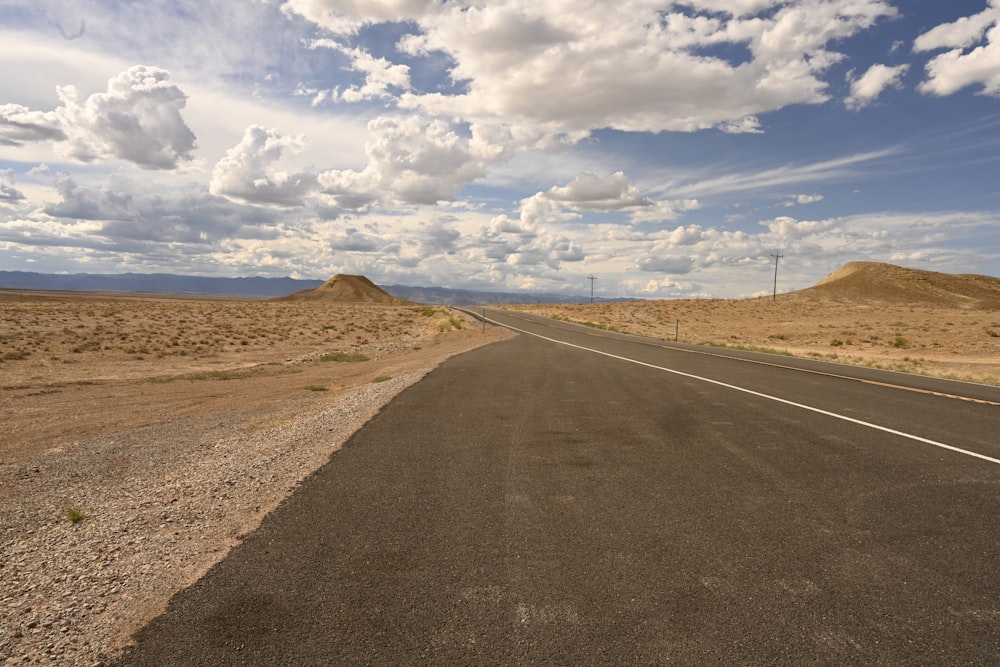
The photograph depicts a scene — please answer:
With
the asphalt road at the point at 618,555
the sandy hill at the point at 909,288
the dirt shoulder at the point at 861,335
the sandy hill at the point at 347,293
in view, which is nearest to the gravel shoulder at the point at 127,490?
the asphalt road at the point at 618,555

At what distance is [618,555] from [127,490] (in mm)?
5913

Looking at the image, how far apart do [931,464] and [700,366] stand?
11.1 meters

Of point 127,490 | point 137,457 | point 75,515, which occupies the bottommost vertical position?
point 137,457

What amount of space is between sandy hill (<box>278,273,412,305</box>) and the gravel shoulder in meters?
164

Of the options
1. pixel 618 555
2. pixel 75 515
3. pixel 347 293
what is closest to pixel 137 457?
pixel 75 515

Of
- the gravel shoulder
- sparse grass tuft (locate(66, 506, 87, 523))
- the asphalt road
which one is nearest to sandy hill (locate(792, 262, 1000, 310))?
the asphalt road

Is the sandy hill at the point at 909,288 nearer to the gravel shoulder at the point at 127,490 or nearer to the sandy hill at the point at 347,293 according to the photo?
the sandy hill at the point at 347,293

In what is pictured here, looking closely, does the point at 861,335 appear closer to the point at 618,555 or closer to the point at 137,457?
the point at 618,555

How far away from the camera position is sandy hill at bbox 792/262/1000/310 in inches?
4341

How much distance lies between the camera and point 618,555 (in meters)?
4.21

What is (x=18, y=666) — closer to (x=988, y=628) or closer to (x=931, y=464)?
(x=988, y=628)

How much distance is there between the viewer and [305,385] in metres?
17.0

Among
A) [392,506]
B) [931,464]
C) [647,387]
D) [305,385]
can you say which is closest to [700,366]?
[647,387]

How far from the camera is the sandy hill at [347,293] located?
587 feet
